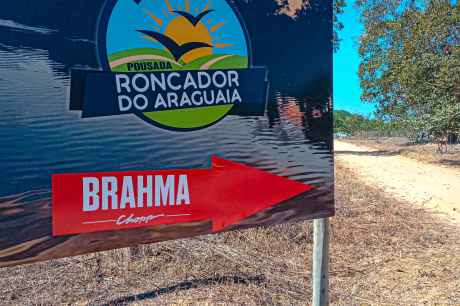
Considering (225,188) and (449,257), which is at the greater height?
(225,188)

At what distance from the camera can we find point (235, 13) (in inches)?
92.1

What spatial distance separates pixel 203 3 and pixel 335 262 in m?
3.37

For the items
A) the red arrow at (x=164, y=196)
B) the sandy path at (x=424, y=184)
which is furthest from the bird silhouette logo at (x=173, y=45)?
the sandy path at (x=424, y=184)

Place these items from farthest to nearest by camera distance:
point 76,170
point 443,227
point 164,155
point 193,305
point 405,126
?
point 405,126, point 443,227, point 193,305, point 164,155, point 76,170

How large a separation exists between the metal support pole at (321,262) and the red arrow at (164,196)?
396 mm

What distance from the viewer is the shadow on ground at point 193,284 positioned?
11.3 feet

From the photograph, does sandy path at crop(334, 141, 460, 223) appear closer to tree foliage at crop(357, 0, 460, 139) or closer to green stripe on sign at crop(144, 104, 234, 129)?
tree foliage at crop(357, 0, 460, 139)

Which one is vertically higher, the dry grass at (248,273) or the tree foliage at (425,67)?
the tree foliage at (425,67)

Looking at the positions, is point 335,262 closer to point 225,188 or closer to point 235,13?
point 225,188

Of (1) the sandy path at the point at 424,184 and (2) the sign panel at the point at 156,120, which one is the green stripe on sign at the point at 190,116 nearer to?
(2) the sign panel at the point at 156,120

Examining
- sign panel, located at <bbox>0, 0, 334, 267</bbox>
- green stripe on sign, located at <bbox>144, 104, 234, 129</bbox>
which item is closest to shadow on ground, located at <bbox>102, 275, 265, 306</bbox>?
sign panel, located at <bbox>0, 0, 334, 267</bbox>

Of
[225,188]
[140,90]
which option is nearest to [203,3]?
[140,90]

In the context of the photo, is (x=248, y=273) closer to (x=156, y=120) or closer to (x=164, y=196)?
(x=164, y=196)

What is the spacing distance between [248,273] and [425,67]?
12680mm
